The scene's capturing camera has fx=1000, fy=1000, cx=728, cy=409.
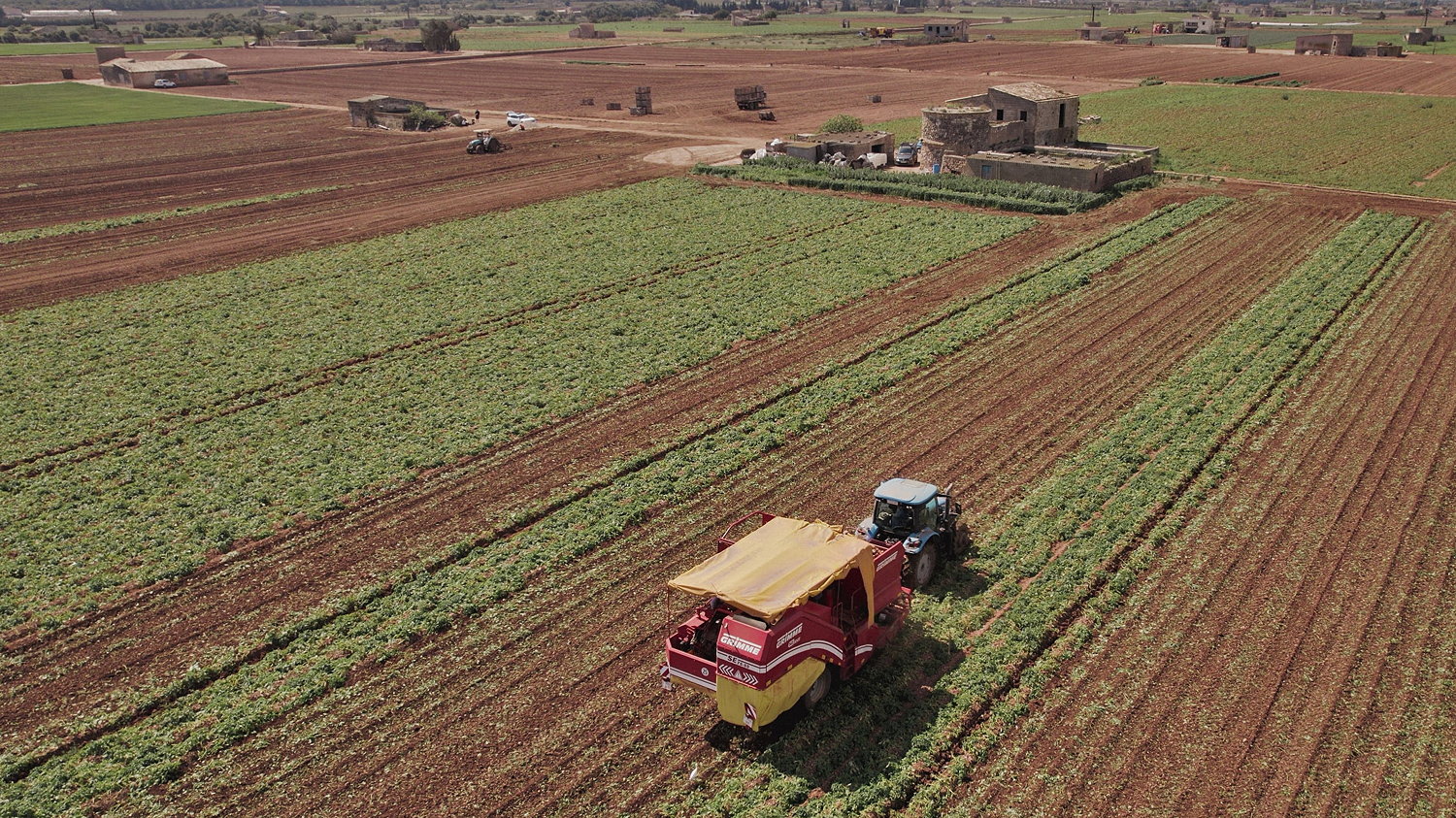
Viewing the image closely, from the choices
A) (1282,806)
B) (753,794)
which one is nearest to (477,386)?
(753,794)

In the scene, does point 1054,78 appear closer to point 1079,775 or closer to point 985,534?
point 985,534

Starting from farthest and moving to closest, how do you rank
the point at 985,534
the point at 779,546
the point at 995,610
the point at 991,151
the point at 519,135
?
the point at 519,135, the point at 991,151, the point at 985,534, the point at 995,610, the point at 779,546

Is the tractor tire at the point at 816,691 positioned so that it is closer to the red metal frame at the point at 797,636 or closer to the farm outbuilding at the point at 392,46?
the red metal frame at the point at 797,636

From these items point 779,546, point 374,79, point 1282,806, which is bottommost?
point 1282,806

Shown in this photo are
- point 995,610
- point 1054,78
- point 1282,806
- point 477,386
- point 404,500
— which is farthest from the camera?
point 1054,78

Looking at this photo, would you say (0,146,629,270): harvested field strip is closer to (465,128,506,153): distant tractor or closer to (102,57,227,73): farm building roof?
(465,128,506,153): distant tractor

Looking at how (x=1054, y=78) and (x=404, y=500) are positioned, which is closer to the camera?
(x=404, y=500)

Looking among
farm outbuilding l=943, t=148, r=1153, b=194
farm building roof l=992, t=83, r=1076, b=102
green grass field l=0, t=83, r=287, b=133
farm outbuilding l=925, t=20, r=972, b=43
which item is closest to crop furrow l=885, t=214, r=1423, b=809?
farm outbuilding l=943, t=148, r=1153, b=194
